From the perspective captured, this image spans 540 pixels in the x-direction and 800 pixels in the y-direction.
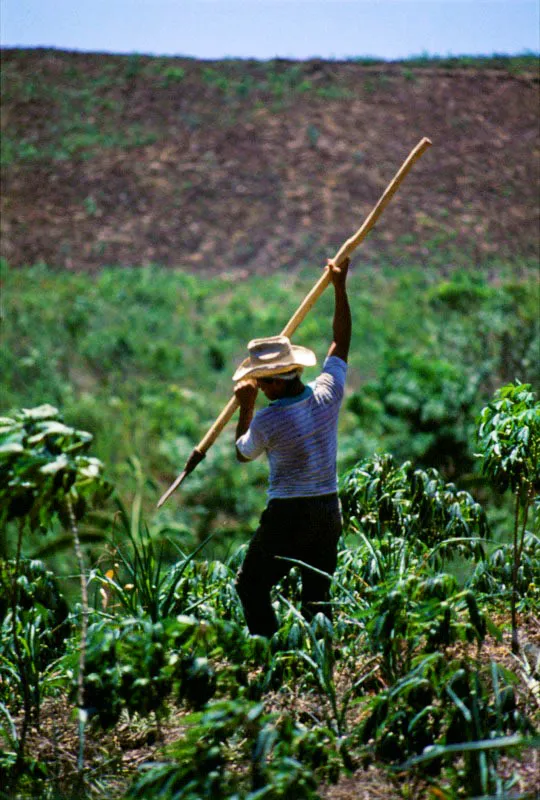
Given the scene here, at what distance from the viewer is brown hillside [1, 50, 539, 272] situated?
17562 millimetres

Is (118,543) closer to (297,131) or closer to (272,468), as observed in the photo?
(272,468)

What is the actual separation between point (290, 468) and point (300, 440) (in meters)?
0.11

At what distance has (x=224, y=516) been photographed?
14734 mm

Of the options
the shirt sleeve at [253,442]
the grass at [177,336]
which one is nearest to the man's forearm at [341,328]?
the shirt sleeve at [253,442]

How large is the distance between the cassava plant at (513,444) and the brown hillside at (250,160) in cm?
1280

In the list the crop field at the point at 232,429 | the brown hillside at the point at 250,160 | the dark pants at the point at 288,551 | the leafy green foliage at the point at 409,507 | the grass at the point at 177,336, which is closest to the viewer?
the crop field at the point at 232,429

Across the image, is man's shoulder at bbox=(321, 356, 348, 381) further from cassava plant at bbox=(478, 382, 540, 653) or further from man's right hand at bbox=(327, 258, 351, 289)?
cassava plant at bbox=(478, 382, 540, 653)

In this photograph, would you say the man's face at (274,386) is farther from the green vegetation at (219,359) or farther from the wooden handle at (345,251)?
the green vegetation at (219,359)

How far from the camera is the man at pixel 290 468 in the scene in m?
3.33

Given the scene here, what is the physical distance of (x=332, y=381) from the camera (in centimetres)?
348

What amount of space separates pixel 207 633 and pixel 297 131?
68.3ft

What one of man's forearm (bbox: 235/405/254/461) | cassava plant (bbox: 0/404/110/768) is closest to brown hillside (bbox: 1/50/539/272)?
man's forearm (bbox: 235/405/254/461)

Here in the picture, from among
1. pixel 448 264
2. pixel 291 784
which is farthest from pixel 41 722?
pixel 448 264

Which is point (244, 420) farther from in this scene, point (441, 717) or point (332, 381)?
point (441, 717)
